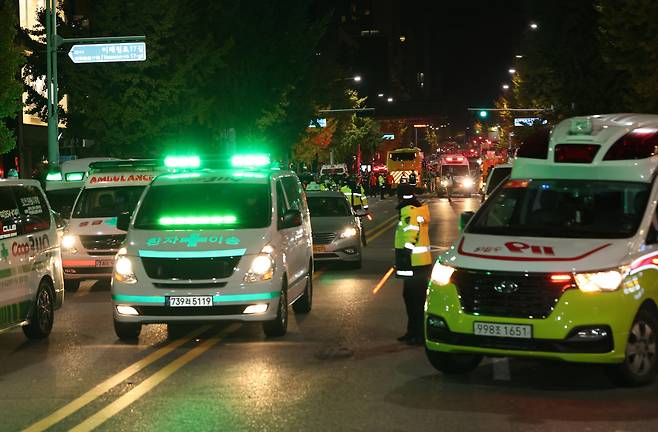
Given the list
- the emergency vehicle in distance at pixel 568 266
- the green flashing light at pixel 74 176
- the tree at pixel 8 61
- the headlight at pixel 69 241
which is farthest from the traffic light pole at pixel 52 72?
the emergency vehicle in distance at pixel 568 266

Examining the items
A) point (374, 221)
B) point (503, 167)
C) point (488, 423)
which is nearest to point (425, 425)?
point (488, 423)

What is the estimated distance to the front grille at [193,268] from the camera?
11906 millimetres

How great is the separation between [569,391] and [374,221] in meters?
32.9

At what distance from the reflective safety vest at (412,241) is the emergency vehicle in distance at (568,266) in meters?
1.64

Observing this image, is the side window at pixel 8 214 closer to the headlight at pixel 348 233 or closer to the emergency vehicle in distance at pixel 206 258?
the emergency vehicle in distance at pixel 206 258

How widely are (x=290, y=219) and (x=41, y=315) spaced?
9.59ft

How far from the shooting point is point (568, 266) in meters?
9.02

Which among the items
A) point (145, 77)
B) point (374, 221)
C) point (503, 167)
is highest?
point (145, 77)

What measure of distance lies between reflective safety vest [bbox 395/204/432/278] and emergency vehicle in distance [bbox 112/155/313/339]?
1.28m

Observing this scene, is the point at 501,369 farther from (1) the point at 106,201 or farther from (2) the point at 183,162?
(1) the point at 106,201

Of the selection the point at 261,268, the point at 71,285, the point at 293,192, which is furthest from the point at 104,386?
the point at 71,285

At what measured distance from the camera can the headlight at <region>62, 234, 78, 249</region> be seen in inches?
703

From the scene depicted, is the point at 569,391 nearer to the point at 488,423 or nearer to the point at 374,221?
the point at 488,423

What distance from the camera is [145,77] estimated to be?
3791 cm
